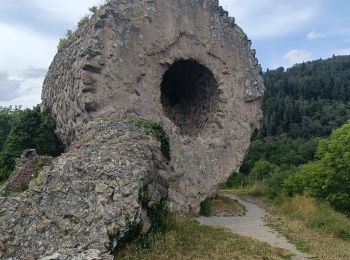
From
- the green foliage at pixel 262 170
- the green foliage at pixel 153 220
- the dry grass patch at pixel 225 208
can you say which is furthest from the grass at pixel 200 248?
the green foliage at pixel 262 170

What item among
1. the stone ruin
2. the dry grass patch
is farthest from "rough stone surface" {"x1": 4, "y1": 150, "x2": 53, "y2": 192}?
the dry grass patch

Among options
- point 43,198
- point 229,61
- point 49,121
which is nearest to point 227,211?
point 229,61

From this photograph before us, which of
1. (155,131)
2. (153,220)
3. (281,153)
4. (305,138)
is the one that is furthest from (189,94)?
(305,138)

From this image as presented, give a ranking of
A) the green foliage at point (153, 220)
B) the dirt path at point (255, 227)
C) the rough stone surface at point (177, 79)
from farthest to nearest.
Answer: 1. the rough stone surface at point (177, 79)
2. the dirt path at point (255, 227)
3. the green foliage at point (153, 220)

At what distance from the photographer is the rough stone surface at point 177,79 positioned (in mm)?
11461

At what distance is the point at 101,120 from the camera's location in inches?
402

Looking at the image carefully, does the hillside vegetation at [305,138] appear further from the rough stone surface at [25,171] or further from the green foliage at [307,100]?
the rough stone surface at [25,171]

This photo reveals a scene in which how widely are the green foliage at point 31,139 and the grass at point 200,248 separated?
21.4 ft

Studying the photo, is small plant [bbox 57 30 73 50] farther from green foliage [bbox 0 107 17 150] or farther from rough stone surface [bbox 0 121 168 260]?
green foliage [bbox 0 107 17 150]

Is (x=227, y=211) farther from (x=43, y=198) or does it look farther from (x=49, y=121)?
(x=43, y=198)

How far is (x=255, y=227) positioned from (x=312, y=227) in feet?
4.41

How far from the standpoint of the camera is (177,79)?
598 inches

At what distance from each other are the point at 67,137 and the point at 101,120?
3343 mm

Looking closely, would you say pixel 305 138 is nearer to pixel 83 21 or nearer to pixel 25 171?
pixel 83 21
